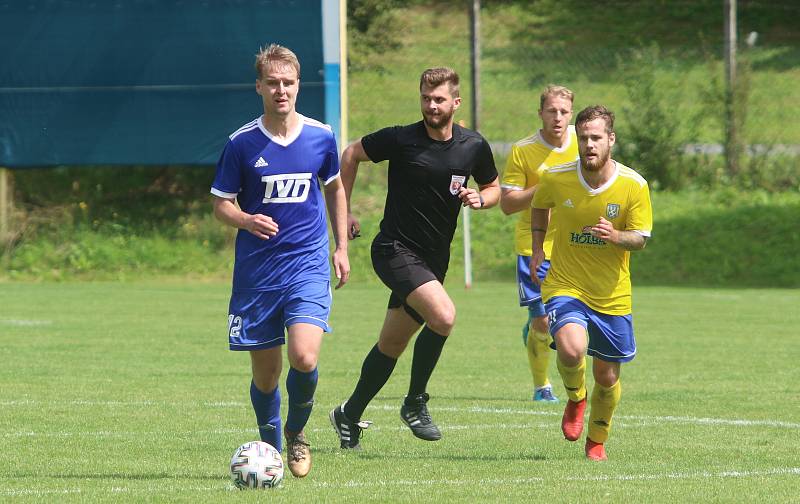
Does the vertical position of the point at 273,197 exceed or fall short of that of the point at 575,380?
it exceeds it

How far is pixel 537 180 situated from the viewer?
10.0 m

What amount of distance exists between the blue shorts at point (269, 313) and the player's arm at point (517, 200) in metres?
2.68

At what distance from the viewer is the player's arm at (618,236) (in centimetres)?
737

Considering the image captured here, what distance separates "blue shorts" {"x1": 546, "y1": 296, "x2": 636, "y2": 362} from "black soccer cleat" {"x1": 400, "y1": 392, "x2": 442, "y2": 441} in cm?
95

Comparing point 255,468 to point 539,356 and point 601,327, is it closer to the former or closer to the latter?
point 601,327

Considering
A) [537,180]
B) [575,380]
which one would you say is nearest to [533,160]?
[537,180]

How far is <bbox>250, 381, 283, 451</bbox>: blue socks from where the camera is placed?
7148 millimetres

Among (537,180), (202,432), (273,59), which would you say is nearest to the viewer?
(273,59)

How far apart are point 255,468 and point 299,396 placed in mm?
708

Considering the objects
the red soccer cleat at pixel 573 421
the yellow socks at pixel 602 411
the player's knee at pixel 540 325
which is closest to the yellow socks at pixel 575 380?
the red soccer cleat at pixel 573 421

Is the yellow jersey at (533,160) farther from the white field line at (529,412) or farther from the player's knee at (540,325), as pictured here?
the white field line at (529,412)

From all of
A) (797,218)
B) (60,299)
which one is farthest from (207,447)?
(797,218)

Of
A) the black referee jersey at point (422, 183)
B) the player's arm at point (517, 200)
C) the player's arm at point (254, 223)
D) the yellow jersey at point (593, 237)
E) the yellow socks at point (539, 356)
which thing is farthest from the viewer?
the yellow socks at point (539, 356)

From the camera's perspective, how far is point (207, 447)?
26.0 ft
